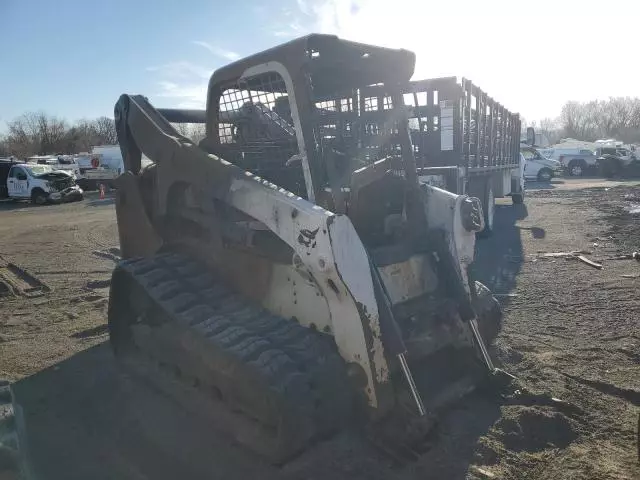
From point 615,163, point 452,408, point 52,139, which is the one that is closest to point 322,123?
point 452,408

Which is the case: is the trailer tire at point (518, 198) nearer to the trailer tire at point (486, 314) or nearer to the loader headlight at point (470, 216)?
the trailer tire at point (486, 314)

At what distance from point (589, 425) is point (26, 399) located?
414cm

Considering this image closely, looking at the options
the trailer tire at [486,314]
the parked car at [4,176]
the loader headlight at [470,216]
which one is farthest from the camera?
the parked car at [4,176]

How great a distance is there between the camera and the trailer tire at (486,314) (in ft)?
15.4

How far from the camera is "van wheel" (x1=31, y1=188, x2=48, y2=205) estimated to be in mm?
26234

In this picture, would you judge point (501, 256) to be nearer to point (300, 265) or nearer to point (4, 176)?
point (300, 265)

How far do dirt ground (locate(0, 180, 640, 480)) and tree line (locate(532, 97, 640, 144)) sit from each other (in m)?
81.1

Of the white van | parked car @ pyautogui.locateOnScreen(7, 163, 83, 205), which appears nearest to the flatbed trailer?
parked car @ pyautogui.locateOnScreen(7, 163, 83, 205)

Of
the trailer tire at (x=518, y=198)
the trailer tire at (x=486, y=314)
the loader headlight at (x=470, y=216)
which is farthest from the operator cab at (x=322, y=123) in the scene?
the trailer tire at (x=518, y=198)

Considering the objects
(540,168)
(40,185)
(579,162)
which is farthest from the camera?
(579,162)

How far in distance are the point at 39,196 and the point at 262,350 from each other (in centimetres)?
2613

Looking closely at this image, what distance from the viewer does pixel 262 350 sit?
3.56 meters

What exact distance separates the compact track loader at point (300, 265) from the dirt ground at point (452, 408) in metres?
0.21

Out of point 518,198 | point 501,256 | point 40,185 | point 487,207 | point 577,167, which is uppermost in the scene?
point 40,185
